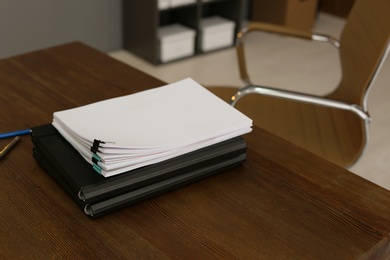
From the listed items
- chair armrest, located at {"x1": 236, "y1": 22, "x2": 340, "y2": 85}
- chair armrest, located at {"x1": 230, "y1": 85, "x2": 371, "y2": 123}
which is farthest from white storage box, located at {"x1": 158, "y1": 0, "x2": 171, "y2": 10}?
chair armrest, located at {"x1": 230, "y1": 85, "x2": 371, "y2": 123}

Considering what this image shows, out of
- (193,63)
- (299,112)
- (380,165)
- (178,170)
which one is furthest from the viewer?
(193,63)

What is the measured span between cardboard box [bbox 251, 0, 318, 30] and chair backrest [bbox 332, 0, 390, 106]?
186 centimetres

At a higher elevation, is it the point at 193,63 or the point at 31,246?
the point at 31,246

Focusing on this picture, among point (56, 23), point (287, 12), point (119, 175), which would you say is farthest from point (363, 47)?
point (287, 12)

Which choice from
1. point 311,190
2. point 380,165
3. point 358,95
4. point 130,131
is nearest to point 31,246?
point 130,131

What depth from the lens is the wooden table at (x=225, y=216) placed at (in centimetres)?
94

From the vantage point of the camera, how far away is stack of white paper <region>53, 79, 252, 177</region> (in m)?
1.03

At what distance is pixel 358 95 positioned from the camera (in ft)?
5.49

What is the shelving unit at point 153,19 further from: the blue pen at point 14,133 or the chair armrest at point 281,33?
the blue pen at point 14,133

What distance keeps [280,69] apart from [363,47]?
159cm

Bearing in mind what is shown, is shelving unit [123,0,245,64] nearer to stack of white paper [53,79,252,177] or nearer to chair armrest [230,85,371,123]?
chair armrest [230,85,371,123]

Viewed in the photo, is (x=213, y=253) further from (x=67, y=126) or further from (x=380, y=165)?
(x=380, y=165)

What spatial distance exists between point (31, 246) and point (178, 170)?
30 cm

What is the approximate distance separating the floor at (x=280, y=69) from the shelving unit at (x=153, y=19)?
7 centimetres
